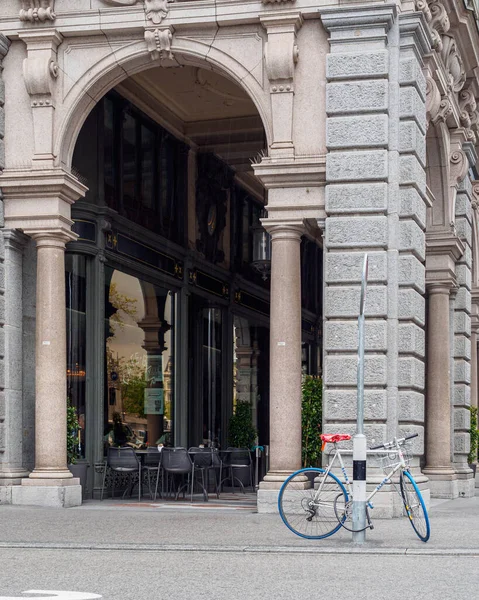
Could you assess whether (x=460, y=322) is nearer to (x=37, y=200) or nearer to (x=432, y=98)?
(x=432, y=98)

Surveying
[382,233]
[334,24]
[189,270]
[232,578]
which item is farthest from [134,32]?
[232,578]

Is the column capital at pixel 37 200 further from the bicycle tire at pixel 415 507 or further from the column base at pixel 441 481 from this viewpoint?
the column base at pixel 441 481

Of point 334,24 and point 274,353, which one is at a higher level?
point 334,24

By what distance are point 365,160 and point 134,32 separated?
13.4 feet

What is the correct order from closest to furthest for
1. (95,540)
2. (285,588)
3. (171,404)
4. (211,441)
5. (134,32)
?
1. (285,588)
2. (95,540)
3. (134,32)
4. (171,404)
5. (211,441)

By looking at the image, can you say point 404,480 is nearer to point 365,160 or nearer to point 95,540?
point 95,540

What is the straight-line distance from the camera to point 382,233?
17.7 meters

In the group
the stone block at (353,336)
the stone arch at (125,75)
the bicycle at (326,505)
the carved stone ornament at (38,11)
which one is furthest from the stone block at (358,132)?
the bicycle at (326,505)

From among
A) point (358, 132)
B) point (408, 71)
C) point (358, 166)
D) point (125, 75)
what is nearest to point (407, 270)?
point (358, 166)

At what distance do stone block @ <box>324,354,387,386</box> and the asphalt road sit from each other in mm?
5352

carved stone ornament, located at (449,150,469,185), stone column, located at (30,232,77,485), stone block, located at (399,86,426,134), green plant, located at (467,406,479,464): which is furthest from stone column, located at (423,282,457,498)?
stone column, located at (30,232,77,485)

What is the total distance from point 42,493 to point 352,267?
18.3 feet

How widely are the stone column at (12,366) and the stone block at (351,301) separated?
4803mm

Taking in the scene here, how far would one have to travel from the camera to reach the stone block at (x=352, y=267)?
1762cm
